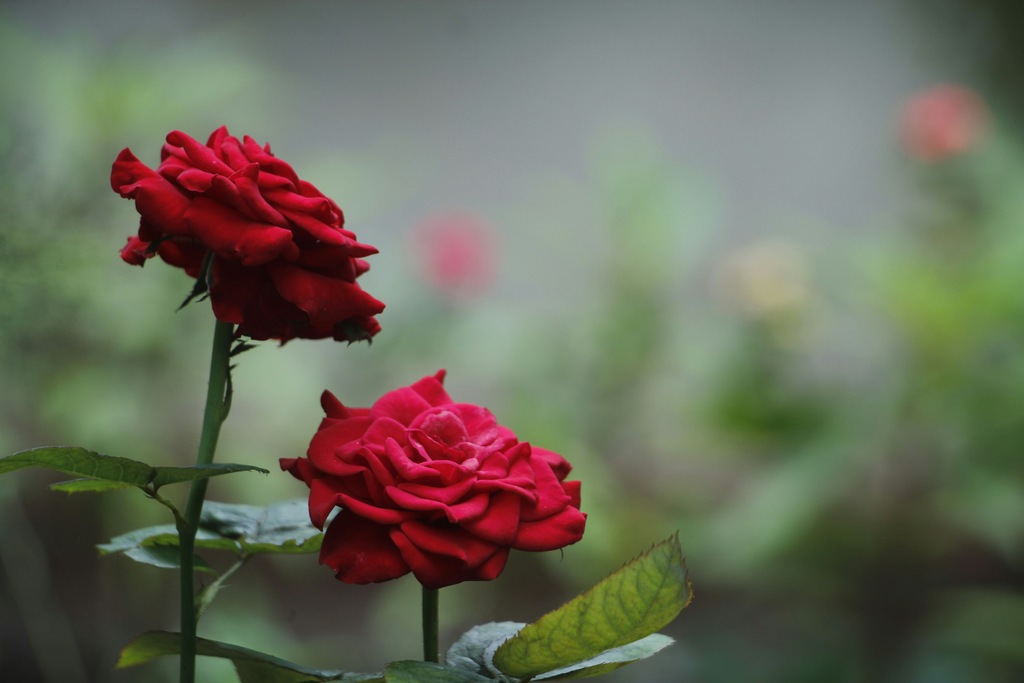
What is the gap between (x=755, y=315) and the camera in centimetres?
124

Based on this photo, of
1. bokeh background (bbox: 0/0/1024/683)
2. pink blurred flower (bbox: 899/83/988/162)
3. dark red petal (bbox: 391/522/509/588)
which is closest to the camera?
dark red petal (bbox: 391/522/509/588)

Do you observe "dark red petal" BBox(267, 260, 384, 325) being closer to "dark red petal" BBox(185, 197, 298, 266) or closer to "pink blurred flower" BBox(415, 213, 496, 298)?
"dark red petal" BBox(185, 197, 298, 266)

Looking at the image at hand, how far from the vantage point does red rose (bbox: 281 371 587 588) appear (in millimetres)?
256

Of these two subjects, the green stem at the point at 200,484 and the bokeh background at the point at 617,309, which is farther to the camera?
the bokeh background at the point at 617,309

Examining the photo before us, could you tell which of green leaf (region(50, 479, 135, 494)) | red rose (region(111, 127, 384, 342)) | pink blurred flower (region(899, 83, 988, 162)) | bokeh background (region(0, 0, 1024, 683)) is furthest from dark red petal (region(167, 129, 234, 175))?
pink blurred flower (region(899, 83, 988, 162))

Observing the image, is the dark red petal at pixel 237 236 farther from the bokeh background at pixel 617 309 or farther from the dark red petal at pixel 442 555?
the bokeh background at pixel 617 309

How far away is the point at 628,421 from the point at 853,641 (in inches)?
15.5

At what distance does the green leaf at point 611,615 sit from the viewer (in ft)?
0.83

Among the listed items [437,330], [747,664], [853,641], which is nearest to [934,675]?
[853,641]

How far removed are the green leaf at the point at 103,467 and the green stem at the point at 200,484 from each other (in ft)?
0.07

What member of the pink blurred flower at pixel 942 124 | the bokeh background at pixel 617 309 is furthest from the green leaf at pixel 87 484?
the pink blurred flower at pixel 942 124

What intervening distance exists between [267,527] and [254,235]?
5.8 inches

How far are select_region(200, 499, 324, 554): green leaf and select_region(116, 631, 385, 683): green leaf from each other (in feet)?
0.14

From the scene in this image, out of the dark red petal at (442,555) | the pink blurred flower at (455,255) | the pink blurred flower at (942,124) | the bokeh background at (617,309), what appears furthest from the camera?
the pink blurred flower at (942,124)
